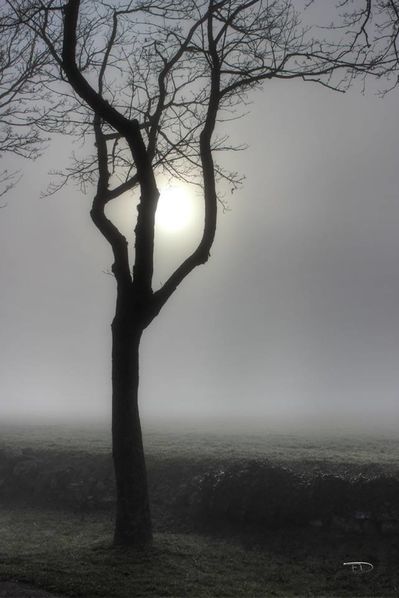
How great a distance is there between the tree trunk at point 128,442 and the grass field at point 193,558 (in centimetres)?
56

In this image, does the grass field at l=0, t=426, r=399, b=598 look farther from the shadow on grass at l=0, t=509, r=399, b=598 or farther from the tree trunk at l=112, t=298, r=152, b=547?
the tree trunk at l=112, t=298, r=152, b=547

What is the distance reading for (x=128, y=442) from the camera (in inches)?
484

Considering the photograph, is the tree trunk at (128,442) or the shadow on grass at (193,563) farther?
the tree trunk at (128,442)

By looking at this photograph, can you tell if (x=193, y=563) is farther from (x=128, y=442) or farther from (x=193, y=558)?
(x=128, y=442)

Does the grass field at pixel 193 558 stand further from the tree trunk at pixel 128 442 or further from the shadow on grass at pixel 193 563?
the tree trunk at pixel 128 442

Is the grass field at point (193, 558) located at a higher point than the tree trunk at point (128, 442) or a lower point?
lower

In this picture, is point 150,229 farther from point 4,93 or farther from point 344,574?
point 344,574

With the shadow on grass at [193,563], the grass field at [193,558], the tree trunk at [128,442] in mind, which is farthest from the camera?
the tree trunk at [128,442]

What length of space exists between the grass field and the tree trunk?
1.82 feet

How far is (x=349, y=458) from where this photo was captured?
17.8 m

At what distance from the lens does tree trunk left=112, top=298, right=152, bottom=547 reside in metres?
12.1

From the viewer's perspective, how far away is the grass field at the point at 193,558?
9711 millimetres

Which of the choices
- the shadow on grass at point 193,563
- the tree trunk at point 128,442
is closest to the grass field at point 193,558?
the shadow on grass at point 193,563

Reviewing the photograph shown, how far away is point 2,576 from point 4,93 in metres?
12.3
